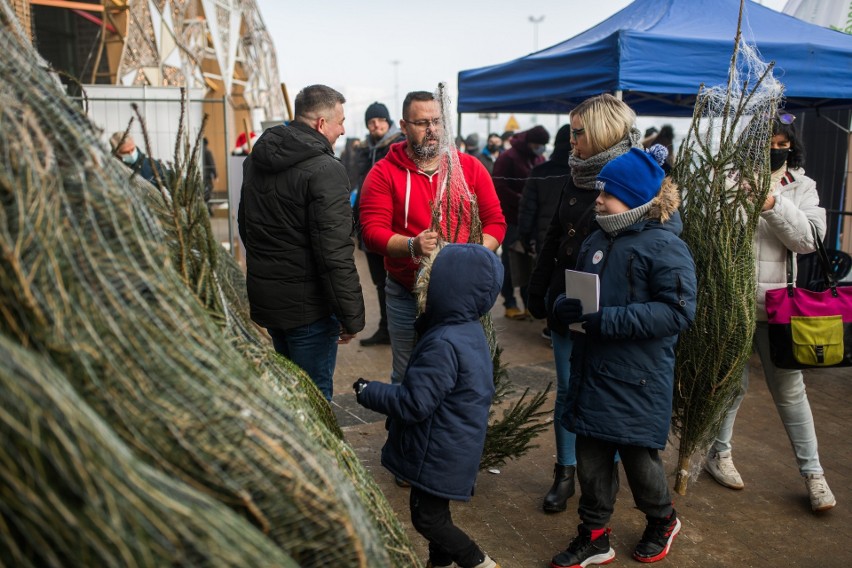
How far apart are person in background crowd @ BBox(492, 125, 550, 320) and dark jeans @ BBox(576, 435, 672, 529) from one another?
4.53 metres

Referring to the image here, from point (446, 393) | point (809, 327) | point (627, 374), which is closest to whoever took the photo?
point (446, 393)

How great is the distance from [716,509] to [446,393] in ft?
6.34

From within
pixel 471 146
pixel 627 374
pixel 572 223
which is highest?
pixel 471 146

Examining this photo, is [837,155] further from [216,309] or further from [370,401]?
[216,309]

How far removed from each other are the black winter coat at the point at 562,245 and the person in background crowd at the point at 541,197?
226cm

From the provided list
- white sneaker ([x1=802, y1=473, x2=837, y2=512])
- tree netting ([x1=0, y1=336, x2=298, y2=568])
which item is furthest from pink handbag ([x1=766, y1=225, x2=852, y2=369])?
tree netting ([x1=0, y1=336, x2=298, y2=568])

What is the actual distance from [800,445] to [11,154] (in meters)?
3.74

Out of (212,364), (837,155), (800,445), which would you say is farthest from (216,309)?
(837,155)

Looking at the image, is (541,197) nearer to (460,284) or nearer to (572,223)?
(572,223)

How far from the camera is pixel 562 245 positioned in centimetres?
361

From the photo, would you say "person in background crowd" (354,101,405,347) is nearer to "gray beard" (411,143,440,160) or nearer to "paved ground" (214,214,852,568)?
"paved ground" (214,214,852,568)

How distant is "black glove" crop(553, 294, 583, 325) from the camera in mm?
3102

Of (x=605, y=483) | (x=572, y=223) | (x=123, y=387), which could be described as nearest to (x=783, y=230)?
(x=572, y=223)

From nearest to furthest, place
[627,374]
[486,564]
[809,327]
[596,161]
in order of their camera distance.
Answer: [486,564] < [627,374] < [596,161] < [809,327]
